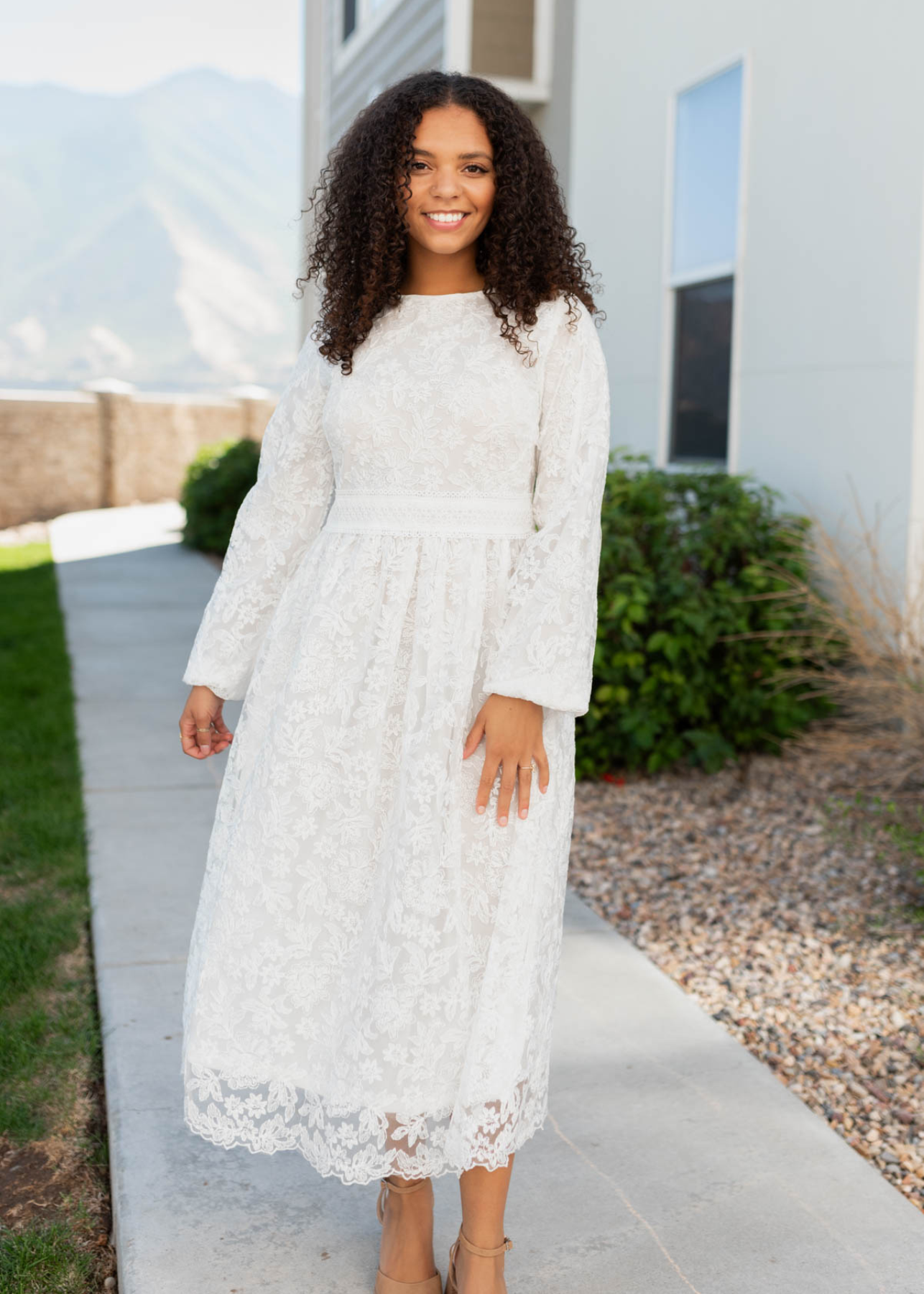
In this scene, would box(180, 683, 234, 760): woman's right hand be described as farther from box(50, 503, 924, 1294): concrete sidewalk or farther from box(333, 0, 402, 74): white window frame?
box(333, 0, 402, 74): white window frame

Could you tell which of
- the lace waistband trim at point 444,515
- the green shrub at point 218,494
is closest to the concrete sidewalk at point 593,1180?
the lace waistband trim at point 444,515

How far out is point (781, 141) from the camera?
16.8 ft

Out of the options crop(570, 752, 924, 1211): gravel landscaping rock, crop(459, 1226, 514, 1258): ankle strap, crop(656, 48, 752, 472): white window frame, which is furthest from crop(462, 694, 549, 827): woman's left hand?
crop(656, 48, 752, 472): white window frame

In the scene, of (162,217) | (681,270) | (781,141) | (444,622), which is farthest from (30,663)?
(162,217)

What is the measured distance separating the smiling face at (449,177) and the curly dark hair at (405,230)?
13mm

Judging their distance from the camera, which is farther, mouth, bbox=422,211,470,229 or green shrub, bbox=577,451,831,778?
green shrub, bbox=577,451,831,778

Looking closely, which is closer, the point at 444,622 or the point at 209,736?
the point at 444,622

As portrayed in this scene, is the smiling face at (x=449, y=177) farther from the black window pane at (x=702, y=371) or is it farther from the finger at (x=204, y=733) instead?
the black window pane at (x=702, y=371)

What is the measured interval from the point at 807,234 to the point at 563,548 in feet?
12.2

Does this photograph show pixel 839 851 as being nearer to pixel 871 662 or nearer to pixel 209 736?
pixel 871 662

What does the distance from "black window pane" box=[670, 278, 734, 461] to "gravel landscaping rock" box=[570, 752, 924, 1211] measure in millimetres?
1664

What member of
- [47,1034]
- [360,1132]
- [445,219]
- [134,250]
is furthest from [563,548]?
[134,250]

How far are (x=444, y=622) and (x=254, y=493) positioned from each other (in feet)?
1.48

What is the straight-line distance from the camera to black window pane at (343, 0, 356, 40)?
10.5 meters
